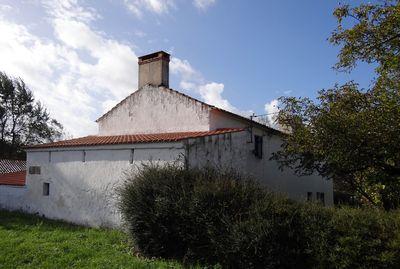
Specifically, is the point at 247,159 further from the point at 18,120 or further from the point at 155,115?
the point at 18,120

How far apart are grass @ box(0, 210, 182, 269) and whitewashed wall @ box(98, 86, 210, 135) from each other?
5642mm

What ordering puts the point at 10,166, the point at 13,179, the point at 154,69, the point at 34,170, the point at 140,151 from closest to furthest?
the point at 140,151 → the point at 34,170 → the point at 154,69 → the point at 13,179 → the point at 10,166

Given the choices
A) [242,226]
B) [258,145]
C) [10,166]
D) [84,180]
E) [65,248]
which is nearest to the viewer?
[242,226]

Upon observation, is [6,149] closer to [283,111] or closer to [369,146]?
[283,111]

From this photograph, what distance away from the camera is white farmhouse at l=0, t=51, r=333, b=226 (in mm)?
13648

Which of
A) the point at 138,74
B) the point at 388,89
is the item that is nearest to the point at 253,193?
the point at 388,89

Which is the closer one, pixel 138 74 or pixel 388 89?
pixel 388 89

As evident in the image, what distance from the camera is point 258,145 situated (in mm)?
17562

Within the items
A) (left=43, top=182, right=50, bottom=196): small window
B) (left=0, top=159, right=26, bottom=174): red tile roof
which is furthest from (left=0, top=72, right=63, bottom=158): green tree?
(left=43, top=182, right=50, bottom=196): small window

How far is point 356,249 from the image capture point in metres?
7.06

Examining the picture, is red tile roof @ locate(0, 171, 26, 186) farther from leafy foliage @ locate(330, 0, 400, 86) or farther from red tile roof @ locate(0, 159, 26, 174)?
leafy foliage @ locate(330, 0, 400, 86)

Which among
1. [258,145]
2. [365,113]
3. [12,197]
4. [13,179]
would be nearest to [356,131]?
[365,113]

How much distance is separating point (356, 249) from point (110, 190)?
374 inches

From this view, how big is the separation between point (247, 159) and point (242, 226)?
8.20m
